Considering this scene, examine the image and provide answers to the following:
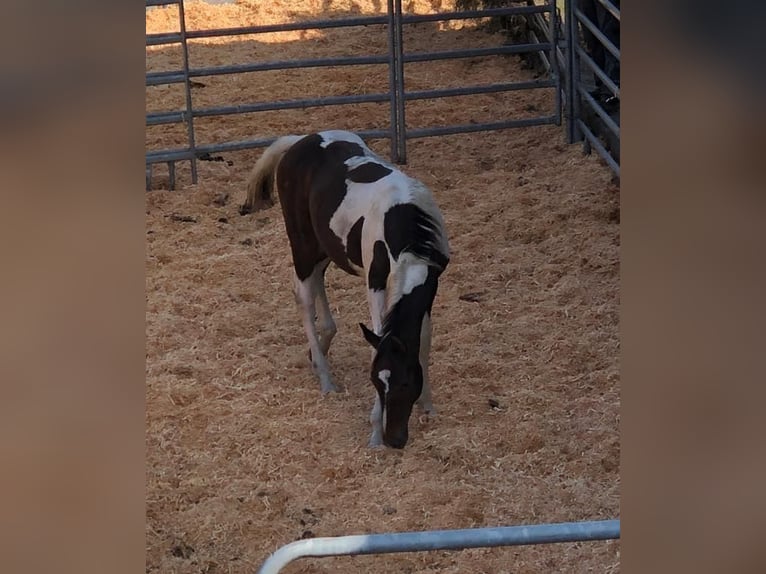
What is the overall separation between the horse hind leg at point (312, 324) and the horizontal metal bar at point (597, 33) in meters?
2.73

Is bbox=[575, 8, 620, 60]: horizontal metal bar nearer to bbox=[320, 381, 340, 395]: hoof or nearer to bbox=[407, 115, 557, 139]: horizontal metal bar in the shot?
bbox=[407, 115, 557, 139]: horizontal metal bar

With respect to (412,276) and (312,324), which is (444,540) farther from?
(312,324)

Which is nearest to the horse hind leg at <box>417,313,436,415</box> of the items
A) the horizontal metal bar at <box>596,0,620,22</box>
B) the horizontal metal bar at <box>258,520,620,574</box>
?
the horizontal metal bar at <box>258,520,620,574</box>

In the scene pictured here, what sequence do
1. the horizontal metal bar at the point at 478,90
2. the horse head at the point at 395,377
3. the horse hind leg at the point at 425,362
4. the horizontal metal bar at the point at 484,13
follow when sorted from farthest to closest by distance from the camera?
the horizontal metal bar at the point at 478,90 → the horizontal metal bar at the point at 484,13 → the horse hind leg at the point at 425,362 → the horse head at the point at 395,377

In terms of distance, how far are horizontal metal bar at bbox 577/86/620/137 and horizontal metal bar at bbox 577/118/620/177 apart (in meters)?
0.14

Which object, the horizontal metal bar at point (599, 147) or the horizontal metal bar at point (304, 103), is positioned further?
the horizontal metal bar at point (304, 103)

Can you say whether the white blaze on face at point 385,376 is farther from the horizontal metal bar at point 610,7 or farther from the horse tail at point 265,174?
the horizontal metal bar at point 610,7

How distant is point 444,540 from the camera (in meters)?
1.58
